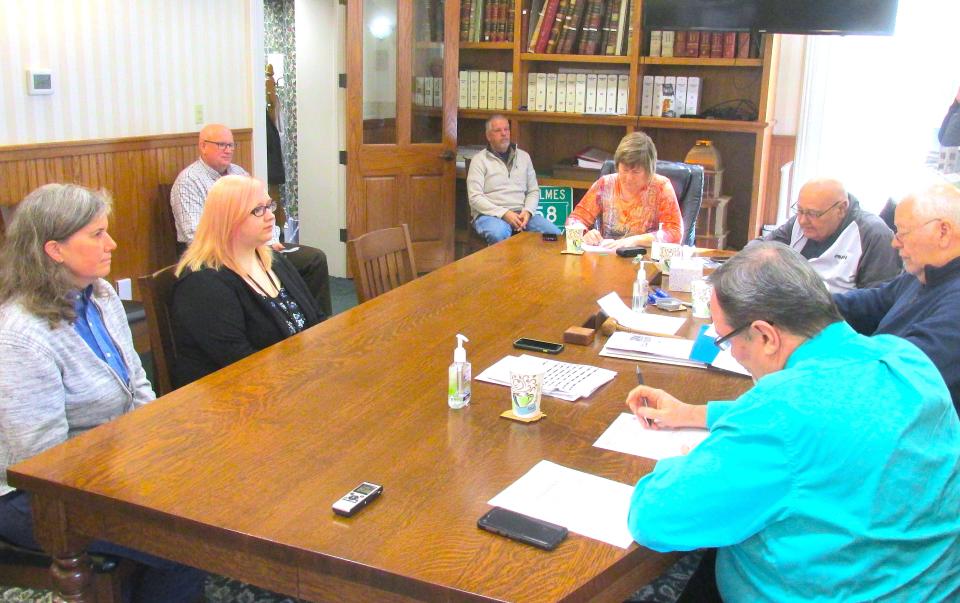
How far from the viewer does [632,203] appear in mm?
4492

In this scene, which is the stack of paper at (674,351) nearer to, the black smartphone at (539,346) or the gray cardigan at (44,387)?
the black smartphone at (539,346)

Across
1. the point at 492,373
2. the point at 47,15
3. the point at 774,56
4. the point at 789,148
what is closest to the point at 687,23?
the point at 774,56

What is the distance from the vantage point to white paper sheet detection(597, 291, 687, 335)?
285cm

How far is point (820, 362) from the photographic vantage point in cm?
146

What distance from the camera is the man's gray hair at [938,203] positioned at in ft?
8.09

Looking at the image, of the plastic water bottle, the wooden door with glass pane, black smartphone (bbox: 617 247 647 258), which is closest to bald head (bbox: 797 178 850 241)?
the plastic water bottle

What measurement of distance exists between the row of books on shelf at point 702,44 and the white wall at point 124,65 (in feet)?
8.01

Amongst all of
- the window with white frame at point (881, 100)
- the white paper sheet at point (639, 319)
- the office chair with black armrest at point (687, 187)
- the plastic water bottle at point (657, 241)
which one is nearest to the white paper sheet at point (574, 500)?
the white paper sheet at point (639, 319)

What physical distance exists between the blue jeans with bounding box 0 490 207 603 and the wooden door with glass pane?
4.02 metres

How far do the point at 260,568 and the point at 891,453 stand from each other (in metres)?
1.01

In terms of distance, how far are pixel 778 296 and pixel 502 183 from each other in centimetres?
452

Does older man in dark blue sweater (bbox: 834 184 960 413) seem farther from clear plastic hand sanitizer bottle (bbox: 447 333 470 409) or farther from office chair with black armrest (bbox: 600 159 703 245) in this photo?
office chair with black armrest (bbox: 600 159 703 245)

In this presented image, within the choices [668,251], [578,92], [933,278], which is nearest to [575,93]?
[578,92]

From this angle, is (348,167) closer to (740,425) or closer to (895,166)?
(895,166)
